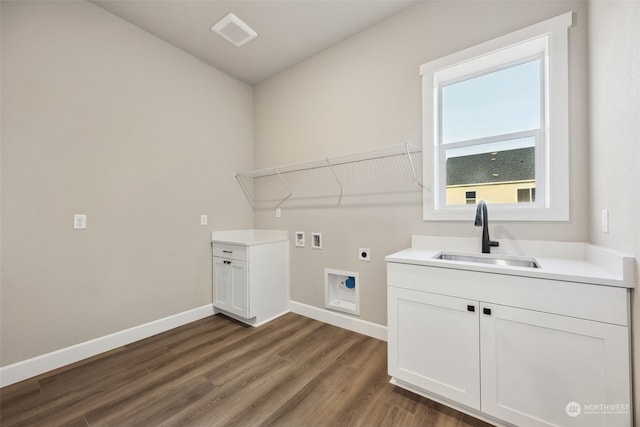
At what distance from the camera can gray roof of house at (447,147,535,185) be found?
1.75 m

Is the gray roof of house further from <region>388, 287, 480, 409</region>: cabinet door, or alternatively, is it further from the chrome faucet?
<region>388, 287, 480, 409</region>: cabinet door

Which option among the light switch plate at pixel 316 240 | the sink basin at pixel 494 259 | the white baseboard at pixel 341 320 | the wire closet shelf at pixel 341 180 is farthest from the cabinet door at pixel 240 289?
the sink basin at pixel 494 259

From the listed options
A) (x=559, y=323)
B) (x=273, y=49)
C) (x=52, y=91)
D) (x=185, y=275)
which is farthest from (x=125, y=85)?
(x=559, y=323)

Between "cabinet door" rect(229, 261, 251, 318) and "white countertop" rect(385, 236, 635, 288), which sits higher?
"white countertop" rect(385, 236, 635, 288)

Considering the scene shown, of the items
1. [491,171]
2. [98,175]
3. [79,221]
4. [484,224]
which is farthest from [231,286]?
[491,171]

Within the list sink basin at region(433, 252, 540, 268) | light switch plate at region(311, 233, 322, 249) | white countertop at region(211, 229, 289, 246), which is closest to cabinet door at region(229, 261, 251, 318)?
white countertop at region(211, 229, 289, 246)

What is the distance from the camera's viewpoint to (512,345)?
1.23m

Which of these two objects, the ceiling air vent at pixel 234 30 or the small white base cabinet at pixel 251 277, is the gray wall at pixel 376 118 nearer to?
the small white base cabinet at pixel 251 277

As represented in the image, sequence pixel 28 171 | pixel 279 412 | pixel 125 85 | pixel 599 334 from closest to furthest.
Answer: pixel 599 334 → pixel 279 412 → pixel 28 171 → pixel 125 85

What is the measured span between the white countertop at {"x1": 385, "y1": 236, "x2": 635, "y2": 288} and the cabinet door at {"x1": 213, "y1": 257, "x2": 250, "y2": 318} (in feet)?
5.09

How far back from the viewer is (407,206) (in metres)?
2.11

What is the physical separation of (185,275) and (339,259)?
160 cm

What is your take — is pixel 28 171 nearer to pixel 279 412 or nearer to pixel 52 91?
pixel 52 91

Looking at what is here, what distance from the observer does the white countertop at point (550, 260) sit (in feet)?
3.49
